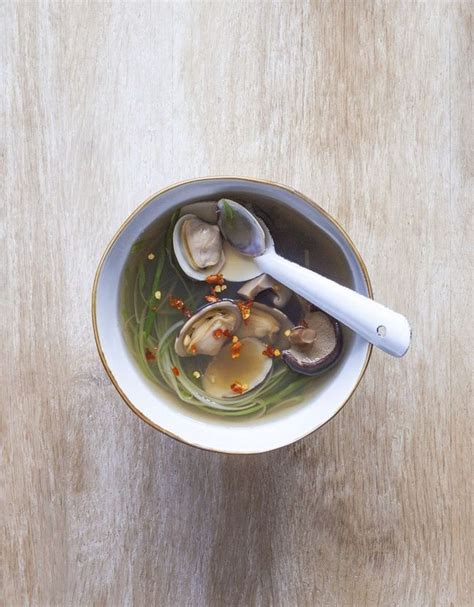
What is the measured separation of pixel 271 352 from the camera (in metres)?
1.06

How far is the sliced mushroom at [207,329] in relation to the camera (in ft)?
3.44

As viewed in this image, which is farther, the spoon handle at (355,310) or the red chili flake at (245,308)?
the red chili flake at (245,308)

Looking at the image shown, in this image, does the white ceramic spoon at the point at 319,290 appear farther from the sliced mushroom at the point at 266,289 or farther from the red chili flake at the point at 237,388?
the red chili flake at the point at 237,388

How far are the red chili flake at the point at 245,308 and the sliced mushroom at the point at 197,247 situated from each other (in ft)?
0.19

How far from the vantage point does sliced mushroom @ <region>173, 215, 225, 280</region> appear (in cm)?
103

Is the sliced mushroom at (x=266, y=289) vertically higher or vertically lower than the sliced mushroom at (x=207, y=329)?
higher

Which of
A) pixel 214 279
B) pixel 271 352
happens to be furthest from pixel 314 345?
pixel 214 279

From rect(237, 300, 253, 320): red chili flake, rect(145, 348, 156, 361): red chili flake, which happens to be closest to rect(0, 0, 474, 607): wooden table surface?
rect(145, 348, 156, 361): red chili flake

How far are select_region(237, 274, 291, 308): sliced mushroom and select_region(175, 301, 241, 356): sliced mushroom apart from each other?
0.03 metres

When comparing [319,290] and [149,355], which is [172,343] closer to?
[149,355]

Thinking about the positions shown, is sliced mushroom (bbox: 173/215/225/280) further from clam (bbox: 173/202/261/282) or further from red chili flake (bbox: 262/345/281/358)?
red chili flake (bbox: 262/345/281/358)

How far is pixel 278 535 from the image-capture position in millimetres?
1113

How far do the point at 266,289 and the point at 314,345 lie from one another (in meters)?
0.10

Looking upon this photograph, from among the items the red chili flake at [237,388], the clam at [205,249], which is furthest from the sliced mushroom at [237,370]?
the clam at [205,249]
